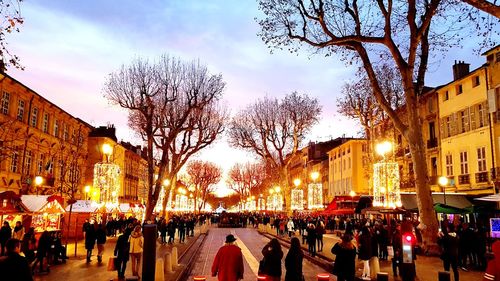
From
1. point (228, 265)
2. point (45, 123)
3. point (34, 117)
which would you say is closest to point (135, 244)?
point (228, 265)

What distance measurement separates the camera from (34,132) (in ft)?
123

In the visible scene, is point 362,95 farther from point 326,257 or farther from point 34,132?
point 34,132

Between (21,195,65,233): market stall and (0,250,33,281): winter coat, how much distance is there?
19.3 m

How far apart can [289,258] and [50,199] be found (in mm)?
18325

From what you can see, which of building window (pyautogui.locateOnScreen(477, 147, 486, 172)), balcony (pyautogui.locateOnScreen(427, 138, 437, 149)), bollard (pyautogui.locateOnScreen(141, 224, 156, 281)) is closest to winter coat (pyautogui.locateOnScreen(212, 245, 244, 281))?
bollard (pyautogui.locateOnScreen(141, 224, 156, 281))

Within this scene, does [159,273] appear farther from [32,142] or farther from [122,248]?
[32,142]

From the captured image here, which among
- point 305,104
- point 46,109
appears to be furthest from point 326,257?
point 46,109

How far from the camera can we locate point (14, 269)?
20.5 feet

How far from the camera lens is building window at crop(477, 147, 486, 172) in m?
31.6

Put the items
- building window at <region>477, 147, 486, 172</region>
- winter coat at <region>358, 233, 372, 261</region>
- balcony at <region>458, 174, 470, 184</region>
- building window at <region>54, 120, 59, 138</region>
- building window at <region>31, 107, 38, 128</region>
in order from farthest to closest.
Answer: building window at <region>54, 120, 59, 138</region> → building window at <region>31, 107, 38, 128</region> → balcony at <region>458, 174, 470, 184</region> → building window at <region>477, 147, 486, 172</region> → winter coat at <region>358, 233, 372, 261</region>

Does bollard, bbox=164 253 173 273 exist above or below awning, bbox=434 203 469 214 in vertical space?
below

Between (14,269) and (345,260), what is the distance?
22.1ft

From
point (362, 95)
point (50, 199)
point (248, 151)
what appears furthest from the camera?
point (248, 151)

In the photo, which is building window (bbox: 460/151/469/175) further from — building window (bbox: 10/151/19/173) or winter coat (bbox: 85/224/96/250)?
building window (bbox: 10/151/19/173)
